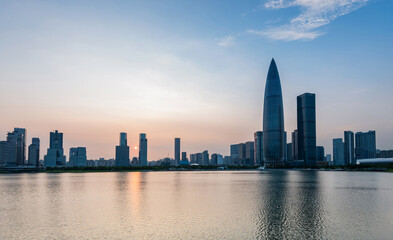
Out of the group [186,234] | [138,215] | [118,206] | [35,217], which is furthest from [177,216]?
[35,217]

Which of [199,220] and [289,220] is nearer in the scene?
[289,220]

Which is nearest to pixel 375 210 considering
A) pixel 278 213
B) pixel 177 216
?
pixel 278 213

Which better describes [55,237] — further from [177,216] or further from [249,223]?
[249,223]

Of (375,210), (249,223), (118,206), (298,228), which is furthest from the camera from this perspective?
(118,206)

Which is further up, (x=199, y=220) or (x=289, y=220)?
(x=289, y=220)

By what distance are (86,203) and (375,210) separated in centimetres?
6814

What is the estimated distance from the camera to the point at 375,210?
68.8m

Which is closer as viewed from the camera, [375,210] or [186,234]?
[186,234]

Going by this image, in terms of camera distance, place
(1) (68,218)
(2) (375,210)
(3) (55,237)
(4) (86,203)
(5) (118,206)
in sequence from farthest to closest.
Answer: (4) (86,203), (5) (118,206), (2) (375,210), (1) (68,218), (3) (55,237)

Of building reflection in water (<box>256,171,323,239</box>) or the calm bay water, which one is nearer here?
building reflection in water (<box>256,171,323,239</box>)

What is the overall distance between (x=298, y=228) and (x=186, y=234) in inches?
716

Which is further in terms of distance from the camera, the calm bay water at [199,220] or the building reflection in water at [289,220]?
the calm bay water at [199,220]

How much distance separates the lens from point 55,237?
4769 centimetres

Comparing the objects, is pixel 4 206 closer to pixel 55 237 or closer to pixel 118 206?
pixel 118 206
